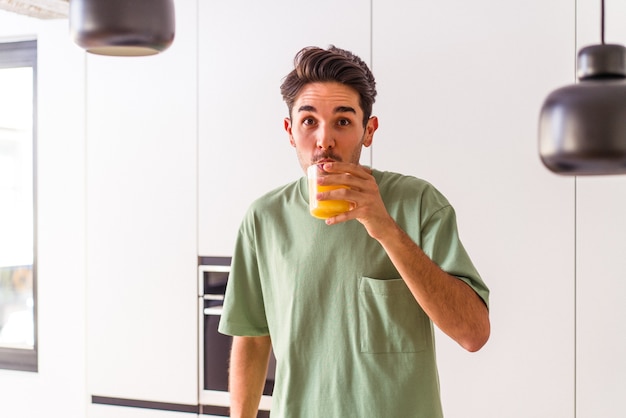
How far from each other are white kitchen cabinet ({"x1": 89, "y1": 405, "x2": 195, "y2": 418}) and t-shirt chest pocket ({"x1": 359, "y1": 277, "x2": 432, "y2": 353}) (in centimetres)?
157

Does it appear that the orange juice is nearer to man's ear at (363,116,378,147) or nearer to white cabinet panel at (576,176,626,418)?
man's ear at (363,116,378,147)

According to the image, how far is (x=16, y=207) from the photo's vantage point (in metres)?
3.50

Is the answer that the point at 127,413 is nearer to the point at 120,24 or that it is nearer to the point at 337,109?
the point at 337,109

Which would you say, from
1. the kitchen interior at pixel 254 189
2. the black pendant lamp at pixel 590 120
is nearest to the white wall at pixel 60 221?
the kitchen interior at pixel 254 189

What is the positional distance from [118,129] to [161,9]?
78.7 inches

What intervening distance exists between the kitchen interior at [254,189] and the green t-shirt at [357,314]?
39.3 inches

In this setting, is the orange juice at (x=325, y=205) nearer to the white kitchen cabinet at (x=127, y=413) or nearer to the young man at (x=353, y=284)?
the young man at (x=353, y=284)

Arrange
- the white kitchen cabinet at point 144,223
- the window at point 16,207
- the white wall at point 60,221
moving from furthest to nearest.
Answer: the window at point 16,207, the white wall at point 60,221, the white kitchen cabinet at point 144,223

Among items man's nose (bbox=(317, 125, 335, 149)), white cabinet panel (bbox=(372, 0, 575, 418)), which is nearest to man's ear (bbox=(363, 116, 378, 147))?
man's nose (bbox=(317, 125, 335, 149))

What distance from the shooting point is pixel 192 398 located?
2.92 metres

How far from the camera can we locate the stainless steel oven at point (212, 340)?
286cm

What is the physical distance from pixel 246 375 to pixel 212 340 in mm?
1193

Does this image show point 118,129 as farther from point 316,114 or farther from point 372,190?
point 372,190

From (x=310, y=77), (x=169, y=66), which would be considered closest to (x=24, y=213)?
(x=169, y=66)
